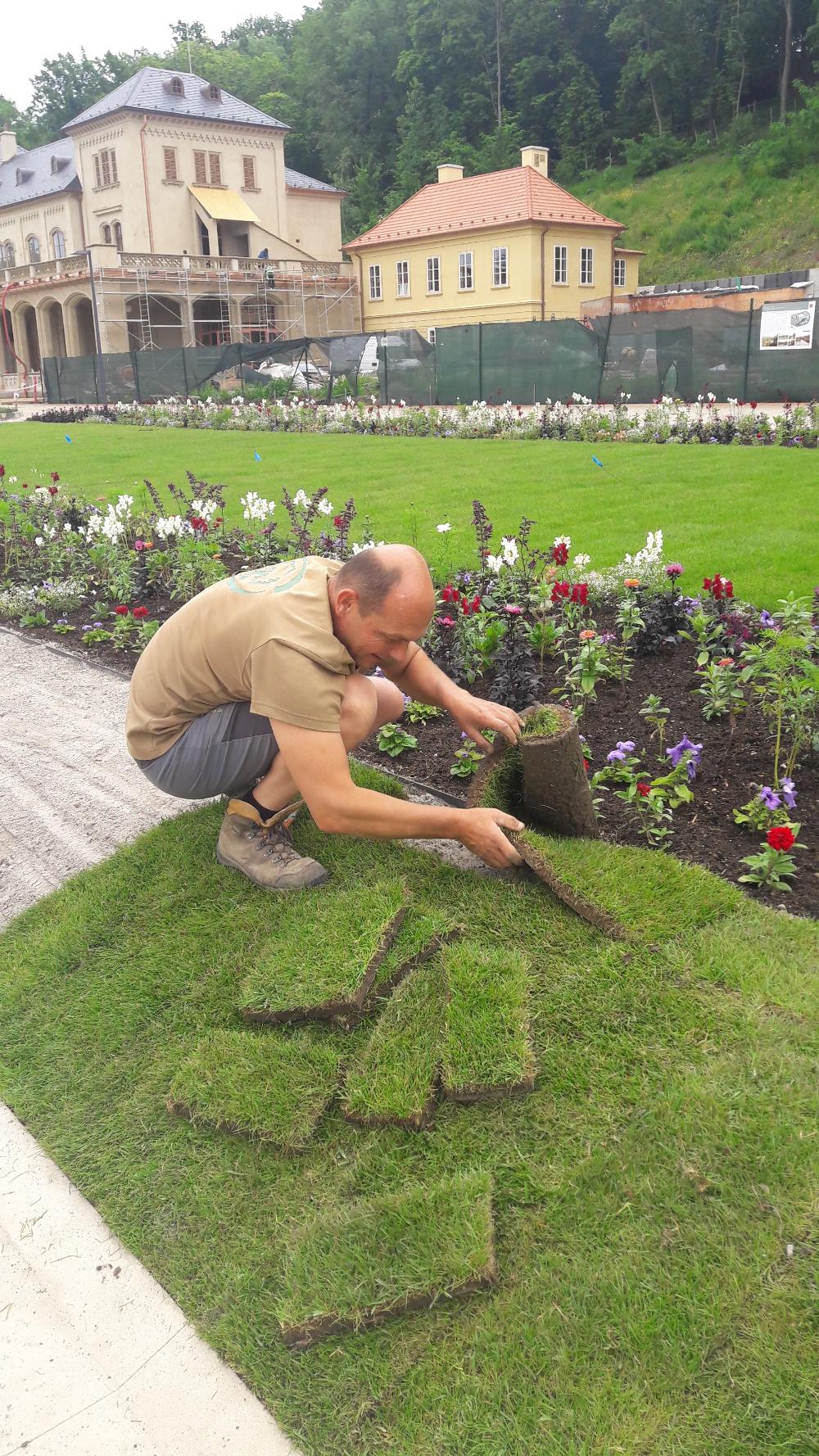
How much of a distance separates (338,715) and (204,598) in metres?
0.68

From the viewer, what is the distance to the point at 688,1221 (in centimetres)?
215

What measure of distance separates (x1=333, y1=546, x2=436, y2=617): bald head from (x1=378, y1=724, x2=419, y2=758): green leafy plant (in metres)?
1.88

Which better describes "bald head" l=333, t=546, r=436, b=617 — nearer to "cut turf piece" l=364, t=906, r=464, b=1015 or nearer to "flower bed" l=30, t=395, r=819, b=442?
"cut turf piece" l=364, t=906, r=464, b=1015

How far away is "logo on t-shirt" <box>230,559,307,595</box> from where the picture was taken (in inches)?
119

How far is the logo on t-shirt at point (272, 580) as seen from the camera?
9.90ft

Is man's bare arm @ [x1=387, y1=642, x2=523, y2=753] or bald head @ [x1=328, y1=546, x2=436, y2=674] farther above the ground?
bald head @ [x1=328, y1=546, x2=436, y2=674]

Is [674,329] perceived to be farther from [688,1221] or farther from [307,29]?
[307,29]

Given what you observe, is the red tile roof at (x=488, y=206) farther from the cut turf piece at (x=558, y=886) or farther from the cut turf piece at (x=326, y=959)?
the cut turf piece at (x=326, y=959)

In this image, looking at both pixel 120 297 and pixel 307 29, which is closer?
pixel 120 297

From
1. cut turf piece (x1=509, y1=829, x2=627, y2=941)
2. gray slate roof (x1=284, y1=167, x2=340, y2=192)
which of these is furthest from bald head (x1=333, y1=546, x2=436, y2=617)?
gray slate roof (x1=284, y1=167, x2=340, y2=192)

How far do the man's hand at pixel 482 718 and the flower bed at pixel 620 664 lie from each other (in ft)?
1.85

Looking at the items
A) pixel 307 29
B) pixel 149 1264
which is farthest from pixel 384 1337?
pixel 307 29

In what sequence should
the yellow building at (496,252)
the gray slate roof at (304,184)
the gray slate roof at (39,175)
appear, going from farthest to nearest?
the gray slate roof at (304,184) → the gray slate roof at (39,175) → the yellow building at (496,252)

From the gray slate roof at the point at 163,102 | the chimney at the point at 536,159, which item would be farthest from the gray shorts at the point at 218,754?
the gray slate roof at the point at 163,102
